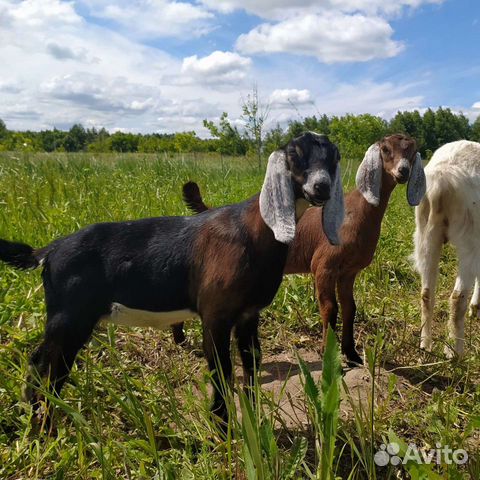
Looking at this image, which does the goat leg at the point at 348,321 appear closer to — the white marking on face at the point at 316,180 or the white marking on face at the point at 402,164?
the white marking on face at the point at 402,164

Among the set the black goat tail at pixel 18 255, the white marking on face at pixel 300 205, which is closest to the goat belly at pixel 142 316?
the black goat tail at pixel 18 255

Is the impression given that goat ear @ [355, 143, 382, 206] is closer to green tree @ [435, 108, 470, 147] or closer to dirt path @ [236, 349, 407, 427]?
dirt path @ [236, 349, 407, 427]

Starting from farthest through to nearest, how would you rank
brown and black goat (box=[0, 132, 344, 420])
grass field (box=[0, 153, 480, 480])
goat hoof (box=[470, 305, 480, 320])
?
goat hoof (box=[470, 305, 480, 320])
brown and black goat (box=[0, 132, 344, 420])
grass field (box=[0, 153, 480, 480])

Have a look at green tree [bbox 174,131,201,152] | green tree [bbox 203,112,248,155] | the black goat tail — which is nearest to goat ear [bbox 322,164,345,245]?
the black goat tail

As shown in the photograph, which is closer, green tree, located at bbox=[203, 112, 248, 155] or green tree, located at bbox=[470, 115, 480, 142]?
green tree, located at bbox=[203, 112, 248, 155]

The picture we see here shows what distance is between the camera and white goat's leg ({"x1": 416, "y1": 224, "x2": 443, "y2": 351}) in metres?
3.04

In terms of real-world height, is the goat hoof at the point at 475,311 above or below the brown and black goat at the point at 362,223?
below

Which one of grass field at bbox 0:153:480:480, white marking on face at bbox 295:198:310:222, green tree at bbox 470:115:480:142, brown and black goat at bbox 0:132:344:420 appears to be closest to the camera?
grass field at bbox 0:153:480:480

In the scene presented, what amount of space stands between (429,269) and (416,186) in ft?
2.28

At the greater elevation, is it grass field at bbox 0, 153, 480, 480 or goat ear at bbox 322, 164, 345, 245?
goat ear at bbox 322, 164, 345, 245

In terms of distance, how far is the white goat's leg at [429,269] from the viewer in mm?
Result: 3035

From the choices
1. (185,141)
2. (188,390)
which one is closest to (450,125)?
(185,141)

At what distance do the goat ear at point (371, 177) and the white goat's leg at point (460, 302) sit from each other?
0.74 meters

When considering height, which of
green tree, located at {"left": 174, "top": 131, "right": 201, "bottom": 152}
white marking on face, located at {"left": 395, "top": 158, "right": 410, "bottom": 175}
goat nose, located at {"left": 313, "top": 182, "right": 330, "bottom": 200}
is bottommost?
goat nose, located at {"left": 313, "top": 182, "right": 330, "bottom": 200}
